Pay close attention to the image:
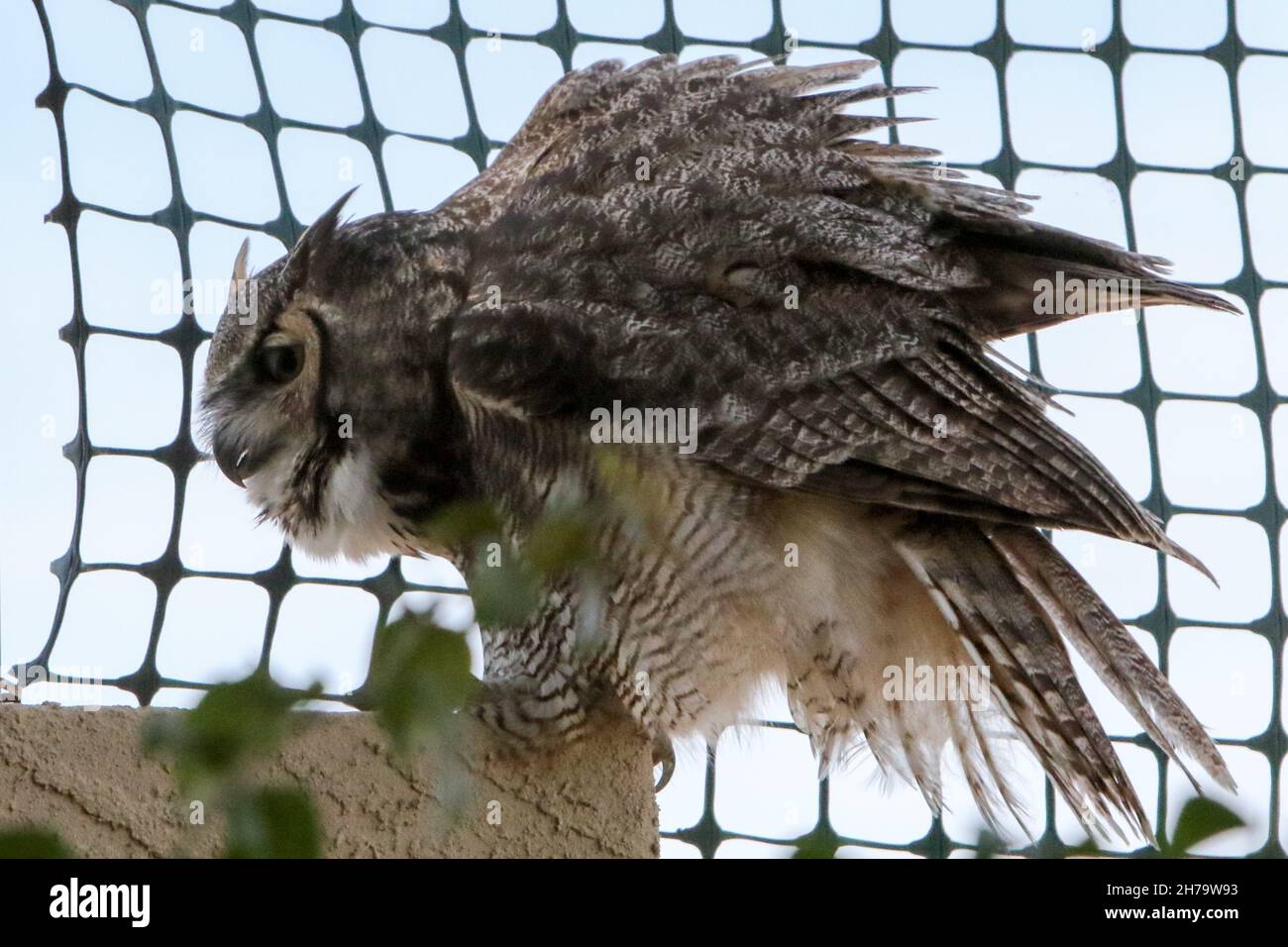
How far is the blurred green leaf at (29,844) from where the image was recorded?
0.57 meters

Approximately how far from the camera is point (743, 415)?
2311mm

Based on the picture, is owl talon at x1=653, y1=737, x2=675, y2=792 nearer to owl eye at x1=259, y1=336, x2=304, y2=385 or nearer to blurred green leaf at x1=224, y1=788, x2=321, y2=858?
owl eye at x1=259, y1=336, x2=304, y2=385

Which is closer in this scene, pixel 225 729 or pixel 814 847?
pixel 225 729

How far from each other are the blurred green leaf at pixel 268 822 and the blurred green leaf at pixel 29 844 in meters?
0.06

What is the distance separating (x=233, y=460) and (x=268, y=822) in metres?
2.10

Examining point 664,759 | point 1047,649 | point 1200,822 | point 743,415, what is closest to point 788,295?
point 743,415

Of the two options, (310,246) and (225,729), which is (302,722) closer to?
(225,729)

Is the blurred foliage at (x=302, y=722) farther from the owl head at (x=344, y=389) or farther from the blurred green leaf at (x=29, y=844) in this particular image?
the owl head at (x=344, y=389)

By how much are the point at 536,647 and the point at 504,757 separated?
0.66ft

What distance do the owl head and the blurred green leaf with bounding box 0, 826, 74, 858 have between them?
185cm

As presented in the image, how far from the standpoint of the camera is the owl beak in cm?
260

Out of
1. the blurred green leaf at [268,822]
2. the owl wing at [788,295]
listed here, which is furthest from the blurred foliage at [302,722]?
the owl wing at [788,295]

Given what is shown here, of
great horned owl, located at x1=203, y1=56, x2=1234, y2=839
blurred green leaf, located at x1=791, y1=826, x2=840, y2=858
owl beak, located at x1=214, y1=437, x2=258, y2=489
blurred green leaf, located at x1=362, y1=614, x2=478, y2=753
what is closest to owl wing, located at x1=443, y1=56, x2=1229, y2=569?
great horned owl, located at x1=203, y1=56, x2=1234, y2=839

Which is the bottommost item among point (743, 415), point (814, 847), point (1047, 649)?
point (814, 847)
